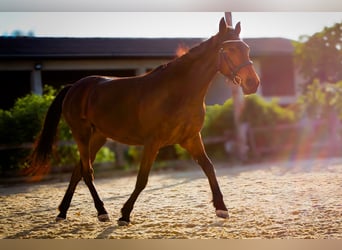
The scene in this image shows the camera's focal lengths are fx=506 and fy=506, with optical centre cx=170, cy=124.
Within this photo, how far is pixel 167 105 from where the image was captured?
3295 mm

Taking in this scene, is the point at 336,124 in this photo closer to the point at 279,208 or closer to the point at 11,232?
the point at 279,208

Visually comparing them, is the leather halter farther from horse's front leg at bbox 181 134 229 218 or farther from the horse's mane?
horse's front leg at bbox 181 134 229 218

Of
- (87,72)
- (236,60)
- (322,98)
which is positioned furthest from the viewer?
(322,98)

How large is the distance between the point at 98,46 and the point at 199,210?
1466 millimetres

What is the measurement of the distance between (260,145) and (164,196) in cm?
318

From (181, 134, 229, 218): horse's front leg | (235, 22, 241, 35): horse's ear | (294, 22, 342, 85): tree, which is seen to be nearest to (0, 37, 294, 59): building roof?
(294, 22, 342, 85): tree

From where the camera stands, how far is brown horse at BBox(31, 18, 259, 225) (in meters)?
3.19

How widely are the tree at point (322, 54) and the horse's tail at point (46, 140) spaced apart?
73.1 inches

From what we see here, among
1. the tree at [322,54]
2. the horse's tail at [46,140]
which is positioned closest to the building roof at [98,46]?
the tree at [322,54]

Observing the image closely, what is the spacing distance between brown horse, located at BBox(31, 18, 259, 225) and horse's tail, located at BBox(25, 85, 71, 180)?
0.01 meters

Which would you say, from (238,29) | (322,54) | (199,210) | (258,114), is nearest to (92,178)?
(199,210)

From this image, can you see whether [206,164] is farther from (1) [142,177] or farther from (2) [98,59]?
(2) [98,59]

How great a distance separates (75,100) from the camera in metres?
3.79

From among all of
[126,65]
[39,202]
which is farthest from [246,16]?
[39,202]
